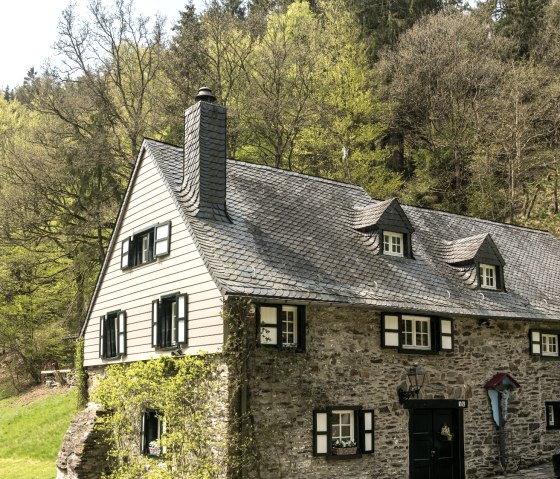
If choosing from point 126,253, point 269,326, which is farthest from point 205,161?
point 269,326

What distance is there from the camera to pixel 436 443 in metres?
15.5

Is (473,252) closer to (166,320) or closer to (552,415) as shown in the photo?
(552,415)

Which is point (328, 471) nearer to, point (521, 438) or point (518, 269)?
point (521, 438)

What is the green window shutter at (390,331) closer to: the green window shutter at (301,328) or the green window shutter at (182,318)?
the green window shutter at (301,328)

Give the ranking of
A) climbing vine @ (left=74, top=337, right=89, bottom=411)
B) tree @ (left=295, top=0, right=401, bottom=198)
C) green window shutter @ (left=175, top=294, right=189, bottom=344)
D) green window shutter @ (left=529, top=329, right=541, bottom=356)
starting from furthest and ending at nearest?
tree @ (left=295, top=0, right=401, bottom=198) < climbing vine @ (left=74, top=337, right=89, bottom=411) < green window shutter @ (left=529, top=329, right=541, bottom=356) < green window shutter @ (left=175, top=294, right=189, bottom=344)

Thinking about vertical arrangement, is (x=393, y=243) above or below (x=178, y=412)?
above

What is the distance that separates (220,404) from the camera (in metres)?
12.5

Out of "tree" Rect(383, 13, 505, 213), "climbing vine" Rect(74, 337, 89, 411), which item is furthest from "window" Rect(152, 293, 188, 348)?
"tree" Rect(383, 13, 505, 213)

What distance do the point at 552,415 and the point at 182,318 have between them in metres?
10.8

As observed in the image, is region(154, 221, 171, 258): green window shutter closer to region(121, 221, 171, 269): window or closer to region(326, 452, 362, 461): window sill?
region(121, 221, 171, 269): window

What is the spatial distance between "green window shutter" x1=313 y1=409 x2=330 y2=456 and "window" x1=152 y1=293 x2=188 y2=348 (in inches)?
128

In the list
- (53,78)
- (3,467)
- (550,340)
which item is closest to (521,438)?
(550,340)

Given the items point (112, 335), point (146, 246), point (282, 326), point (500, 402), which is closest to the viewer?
point (282, 326)

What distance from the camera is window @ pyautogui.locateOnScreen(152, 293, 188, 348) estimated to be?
14.2m
